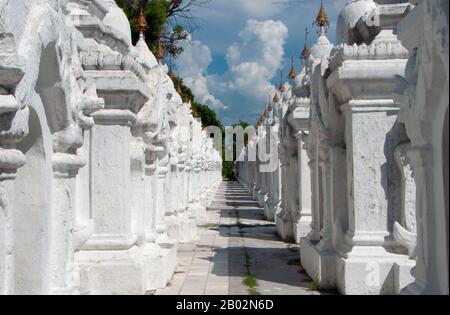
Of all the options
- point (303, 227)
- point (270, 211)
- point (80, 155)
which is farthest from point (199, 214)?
point (80, 155)

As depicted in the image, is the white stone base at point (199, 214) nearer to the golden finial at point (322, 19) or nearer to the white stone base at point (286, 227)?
the white stone base at point (286, 227)

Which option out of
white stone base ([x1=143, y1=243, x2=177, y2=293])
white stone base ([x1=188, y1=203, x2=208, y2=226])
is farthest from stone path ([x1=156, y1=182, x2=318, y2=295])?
white stone base ([x1=188, y1=203, x2=208, y2=226])

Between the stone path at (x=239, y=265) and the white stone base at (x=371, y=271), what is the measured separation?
75 centimetres

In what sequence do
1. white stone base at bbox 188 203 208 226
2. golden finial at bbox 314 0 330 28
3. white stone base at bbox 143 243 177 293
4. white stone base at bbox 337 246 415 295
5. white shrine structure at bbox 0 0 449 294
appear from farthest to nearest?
white stone base at bbox 188 203 208 226
golden finial at bbox 314 0 330 28
white stone base at bbox 143 243 177 293
white stone base at bbox 337 246 415 295
white shrine structure at bbox 0 0 449 294

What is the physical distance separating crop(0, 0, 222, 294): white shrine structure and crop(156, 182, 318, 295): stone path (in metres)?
0.46

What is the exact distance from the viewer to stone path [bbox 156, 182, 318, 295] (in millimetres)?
8250

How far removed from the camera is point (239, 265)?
406 inches

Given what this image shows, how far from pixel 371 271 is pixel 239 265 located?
11.4 feet

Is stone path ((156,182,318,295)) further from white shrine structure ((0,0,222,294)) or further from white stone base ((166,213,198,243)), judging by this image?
white shrine structure ((0,0,222,294))

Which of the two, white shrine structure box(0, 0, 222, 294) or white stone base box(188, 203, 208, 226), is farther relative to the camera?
white stone base box(188, 203, 208, 226)

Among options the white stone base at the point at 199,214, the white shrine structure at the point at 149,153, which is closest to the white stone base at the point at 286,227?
the white shrine structure at the point at 149,153

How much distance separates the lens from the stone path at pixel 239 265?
8250 mm

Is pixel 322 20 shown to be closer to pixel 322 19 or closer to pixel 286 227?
pixel 322 19
